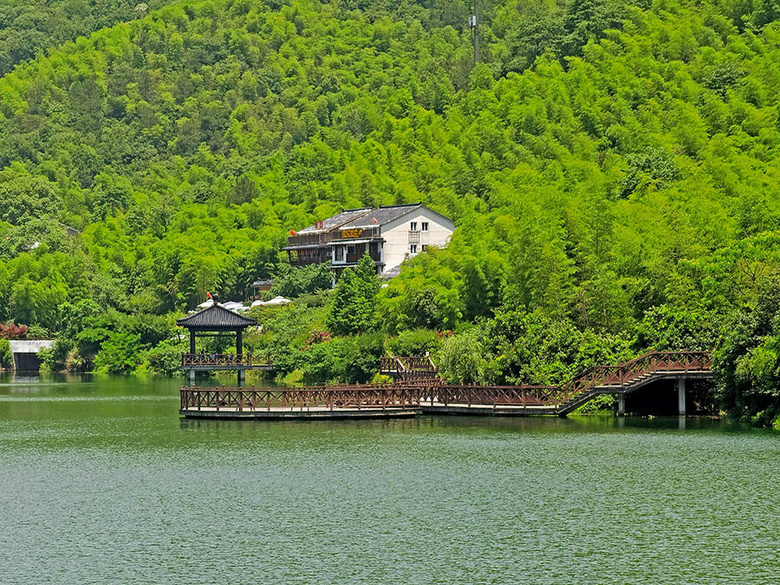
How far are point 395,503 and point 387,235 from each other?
184 feet

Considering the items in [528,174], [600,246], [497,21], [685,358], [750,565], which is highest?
[497,21]

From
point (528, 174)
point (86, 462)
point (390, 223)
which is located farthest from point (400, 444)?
point (390, 223)

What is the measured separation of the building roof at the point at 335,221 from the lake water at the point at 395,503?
152 ft

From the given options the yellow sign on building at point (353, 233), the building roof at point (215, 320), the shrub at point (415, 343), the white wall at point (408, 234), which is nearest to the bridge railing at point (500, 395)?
the shrub at point (415, 343)

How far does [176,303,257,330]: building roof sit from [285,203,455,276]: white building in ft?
73.6

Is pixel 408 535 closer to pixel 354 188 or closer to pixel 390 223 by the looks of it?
pixel 390 223

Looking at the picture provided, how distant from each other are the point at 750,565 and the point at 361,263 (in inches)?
1807

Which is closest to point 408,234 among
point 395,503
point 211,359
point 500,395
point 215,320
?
point 211,359

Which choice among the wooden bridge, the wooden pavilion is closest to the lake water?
the wooden bridge

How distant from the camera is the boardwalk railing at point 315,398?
43188mm

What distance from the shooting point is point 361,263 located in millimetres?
66375

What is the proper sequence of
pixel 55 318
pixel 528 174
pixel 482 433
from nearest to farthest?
pixel 482 433 → pixel 528 174 → pixel 55 318

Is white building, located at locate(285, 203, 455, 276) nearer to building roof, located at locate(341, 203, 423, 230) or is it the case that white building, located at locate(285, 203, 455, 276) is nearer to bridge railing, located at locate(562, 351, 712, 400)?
building roof, located at locate(341, 203, 423, 230)

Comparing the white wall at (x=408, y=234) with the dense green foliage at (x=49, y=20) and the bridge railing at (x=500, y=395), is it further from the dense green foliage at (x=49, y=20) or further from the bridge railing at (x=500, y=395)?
the dense green foliage at (x=49, y=20)
